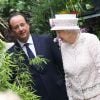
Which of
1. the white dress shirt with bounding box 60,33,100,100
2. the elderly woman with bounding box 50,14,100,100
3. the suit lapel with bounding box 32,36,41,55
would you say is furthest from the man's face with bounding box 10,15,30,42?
the white dress shirt with bounding box 60,33,100,100

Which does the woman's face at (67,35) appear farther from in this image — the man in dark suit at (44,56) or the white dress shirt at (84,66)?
the man in dark suit at (44,56)

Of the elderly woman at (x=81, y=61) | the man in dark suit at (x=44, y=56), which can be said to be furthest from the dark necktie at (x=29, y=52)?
the elderly woman at (x=81, y=61)

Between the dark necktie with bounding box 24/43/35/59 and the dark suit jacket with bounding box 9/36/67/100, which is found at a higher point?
the dark necktie with bounding box 24/43/35/59

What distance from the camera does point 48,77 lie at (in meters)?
3.90

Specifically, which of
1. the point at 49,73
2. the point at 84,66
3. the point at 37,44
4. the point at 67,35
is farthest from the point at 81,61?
the point at 37,44

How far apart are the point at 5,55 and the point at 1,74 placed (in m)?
0.17

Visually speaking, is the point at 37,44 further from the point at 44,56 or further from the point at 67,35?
the point at 67,35

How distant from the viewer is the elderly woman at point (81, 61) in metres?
3.47

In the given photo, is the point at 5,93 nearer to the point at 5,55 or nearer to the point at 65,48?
the point at 5,55

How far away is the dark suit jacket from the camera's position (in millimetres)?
3848

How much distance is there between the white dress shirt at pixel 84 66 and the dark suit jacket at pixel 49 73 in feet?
1.12

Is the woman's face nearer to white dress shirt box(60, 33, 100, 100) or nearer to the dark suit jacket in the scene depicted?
white dress shirt box(60, 33, 100, 100)

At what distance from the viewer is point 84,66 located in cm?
345

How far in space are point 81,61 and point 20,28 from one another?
Result: 71 cm
